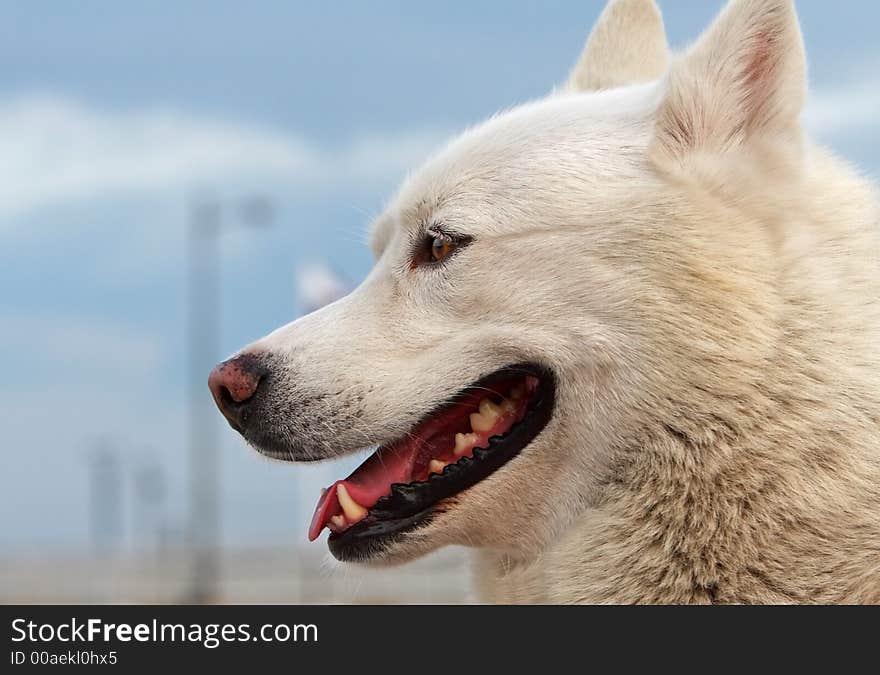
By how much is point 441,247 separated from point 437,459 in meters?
0.73

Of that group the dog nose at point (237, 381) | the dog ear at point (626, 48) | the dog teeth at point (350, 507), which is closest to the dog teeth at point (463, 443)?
the dog teeth at point (350, 507)

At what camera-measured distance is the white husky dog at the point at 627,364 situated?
364cm

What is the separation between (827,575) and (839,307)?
0.84 m

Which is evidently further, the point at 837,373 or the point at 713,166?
the point at 713,166

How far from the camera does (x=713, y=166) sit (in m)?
3.97

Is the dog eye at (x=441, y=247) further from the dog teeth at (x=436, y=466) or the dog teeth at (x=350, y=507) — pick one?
the dog teeth at (x=350, y=507)

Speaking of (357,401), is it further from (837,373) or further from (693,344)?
(837,373)

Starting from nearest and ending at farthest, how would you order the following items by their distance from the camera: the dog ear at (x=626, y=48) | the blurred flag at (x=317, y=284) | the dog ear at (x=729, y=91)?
the dog ear at (x=729, y=91) < the dog ear at (x=626, y=48) < the blurred flag at (x=317, y=284)

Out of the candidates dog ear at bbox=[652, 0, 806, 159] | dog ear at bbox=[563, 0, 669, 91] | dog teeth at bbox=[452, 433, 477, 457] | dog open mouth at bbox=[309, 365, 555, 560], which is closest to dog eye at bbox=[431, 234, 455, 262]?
dog open mouth at bbox=[309, 365, 555, 560]

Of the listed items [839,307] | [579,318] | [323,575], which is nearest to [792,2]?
[839,307]

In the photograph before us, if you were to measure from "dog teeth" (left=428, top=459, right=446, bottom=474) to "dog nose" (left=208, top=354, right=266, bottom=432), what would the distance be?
656 millimetres

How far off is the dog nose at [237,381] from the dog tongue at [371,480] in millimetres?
416

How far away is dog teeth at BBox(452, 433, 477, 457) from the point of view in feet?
13.1

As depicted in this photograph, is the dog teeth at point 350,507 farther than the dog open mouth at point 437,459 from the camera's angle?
Yes
